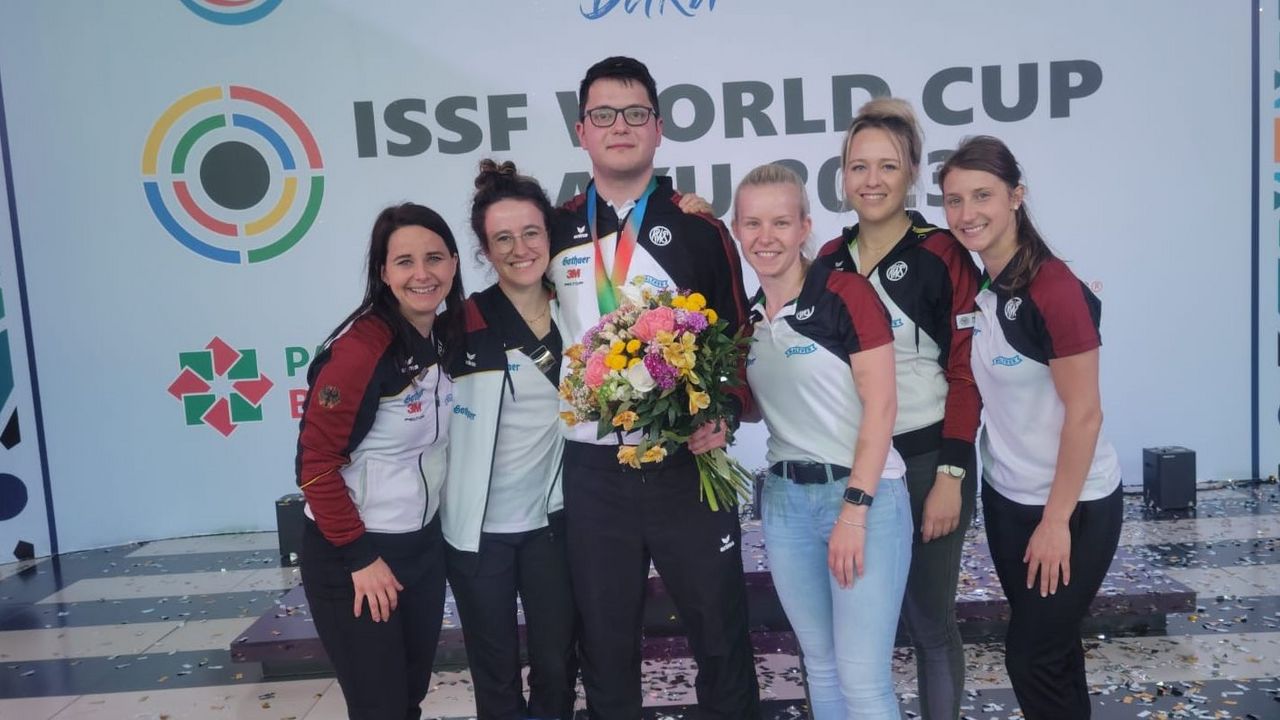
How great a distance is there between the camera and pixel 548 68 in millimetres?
5016

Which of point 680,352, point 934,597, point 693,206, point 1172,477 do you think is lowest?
point 1172,477

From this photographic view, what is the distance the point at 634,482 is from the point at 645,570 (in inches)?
9.8

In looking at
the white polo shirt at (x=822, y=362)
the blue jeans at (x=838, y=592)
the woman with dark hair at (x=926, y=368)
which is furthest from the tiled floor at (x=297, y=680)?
the white polo shirt at (x=822, y=362)

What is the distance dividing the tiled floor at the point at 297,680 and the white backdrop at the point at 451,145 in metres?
0.75

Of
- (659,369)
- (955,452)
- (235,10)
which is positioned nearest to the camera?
(659,369)

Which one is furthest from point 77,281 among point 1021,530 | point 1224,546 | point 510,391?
point 1224,546

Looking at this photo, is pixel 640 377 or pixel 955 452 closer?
pixel 640 377

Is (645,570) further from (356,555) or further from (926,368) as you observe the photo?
(926,368)

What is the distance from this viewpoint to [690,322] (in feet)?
6.02

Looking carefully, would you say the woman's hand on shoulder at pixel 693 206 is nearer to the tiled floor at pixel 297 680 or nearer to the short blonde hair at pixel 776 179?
the short blonde hair at pixel 776 179

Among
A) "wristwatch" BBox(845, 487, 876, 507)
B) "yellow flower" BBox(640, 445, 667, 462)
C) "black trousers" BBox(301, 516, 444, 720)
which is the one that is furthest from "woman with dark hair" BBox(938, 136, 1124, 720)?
"black trousers" BBox(301, 516, 444, 720)

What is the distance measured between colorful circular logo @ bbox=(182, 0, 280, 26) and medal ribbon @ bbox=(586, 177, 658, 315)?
12.6 ft

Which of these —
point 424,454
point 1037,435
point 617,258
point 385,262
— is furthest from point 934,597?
point 385,262

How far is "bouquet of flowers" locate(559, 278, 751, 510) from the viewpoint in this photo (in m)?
1.80
